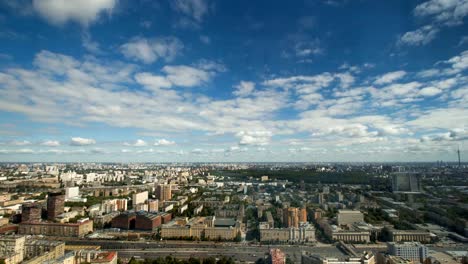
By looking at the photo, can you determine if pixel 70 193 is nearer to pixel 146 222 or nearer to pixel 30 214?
pixel 30 214

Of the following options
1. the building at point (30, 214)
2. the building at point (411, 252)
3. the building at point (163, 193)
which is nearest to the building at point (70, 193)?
the building at point (163, 193)

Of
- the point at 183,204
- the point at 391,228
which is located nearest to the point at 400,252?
the point at 391,228

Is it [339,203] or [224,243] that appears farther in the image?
[339,203]

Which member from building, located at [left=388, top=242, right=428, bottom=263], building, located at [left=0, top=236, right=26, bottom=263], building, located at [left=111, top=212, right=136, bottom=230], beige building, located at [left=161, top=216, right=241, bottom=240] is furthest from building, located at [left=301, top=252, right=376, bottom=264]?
building, located at [left=111, top=212, right=136, bottom=230]

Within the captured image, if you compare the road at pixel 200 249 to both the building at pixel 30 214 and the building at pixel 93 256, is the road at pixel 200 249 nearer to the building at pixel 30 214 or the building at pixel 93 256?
the building at pixel 93 256

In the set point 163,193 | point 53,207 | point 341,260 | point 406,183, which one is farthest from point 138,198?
point 406,183

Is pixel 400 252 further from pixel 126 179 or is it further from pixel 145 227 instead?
pixel 126 179

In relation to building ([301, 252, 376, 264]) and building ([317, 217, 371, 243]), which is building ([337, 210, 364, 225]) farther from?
building ([301, 252, 376, 264])
